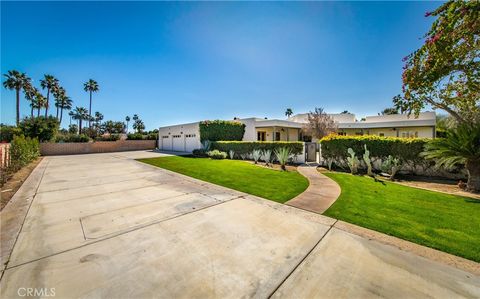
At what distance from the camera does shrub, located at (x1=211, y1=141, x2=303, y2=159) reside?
13.7 meters

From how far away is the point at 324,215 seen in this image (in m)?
4.51

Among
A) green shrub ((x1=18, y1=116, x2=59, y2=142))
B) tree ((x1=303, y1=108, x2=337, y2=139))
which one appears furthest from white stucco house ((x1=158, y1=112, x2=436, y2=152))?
green shrub ((x1=18, y1=116, x2=59, y2=142))

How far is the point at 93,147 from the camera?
1074 inches

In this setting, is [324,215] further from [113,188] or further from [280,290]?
[113,188]

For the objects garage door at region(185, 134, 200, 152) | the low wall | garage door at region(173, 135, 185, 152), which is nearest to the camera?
garage door at region(185, 134, 200, 152)

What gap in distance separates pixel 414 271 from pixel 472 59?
8.07 metres

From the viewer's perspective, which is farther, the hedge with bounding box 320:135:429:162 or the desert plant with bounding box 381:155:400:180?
the hedge with bounding box 320:135:429:162

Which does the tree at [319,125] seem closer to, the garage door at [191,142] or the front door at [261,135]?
the front door at [261,135]

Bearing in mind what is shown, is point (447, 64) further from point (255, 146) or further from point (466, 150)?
point (255, 146)

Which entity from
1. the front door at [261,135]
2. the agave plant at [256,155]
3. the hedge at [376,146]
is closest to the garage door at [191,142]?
the front door at [261,135]

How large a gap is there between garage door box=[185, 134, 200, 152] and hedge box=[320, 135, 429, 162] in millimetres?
15604

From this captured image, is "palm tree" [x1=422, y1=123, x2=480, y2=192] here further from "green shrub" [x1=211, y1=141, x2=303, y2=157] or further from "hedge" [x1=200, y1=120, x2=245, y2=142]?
"hedge" [x1=200, y1=120, x2=245, y2=142]

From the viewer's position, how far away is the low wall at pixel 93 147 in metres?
23.9

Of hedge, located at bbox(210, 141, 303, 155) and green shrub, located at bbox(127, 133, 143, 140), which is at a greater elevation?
green shrub, located at bbox(127, 133, 143, 140)
